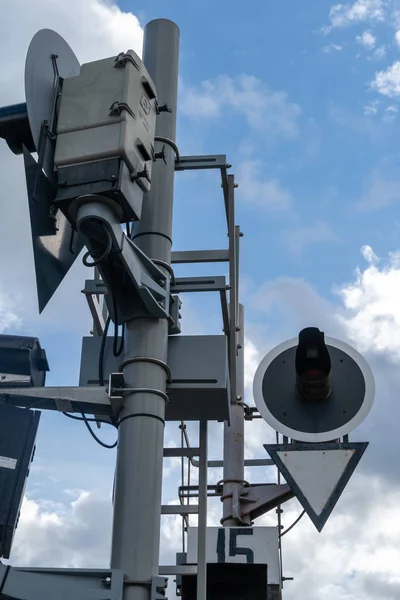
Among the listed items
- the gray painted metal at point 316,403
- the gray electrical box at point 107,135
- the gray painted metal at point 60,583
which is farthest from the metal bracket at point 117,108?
the gray painted metal at point 60,583

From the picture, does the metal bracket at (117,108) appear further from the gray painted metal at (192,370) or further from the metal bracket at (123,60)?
the gray painted metal at (192,370)

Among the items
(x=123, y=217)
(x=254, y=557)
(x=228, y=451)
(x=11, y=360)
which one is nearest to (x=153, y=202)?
(x=123, y=217)

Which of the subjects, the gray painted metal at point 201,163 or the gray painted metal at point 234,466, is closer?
the gray painted metal at point 201,163

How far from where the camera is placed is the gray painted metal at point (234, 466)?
1077cm

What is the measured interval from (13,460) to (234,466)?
23.6ft

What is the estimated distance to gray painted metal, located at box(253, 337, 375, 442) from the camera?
532cm

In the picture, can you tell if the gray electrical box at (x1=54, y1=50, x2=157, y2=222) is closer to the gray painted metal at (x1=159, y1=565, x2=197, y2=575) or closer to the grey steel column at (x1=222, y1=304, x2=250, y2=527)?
the gray painted metal at (x1=159, y1=565, x2=197, y2=575)

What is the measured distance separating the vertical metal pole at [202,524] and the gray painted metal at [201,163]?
5.83 feet

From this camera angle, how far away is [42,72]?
4699 mm

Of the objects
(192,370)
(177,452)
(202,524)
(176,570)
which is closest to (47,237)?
(192,370)

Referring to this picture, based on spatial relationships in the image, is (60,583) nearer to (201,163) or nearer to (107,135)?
(107,135)

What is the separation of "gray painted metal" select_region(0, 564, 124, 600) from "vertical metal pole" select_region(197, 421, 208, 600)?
2.37 feet

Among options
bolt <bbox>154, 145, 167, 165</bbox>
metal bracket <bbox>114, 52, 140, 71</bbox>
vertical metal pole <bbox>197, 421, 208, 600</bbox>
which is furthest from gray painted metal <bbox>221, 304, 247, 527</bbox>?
metal bracket <bbox>114, 52, 140, 71</bbox>

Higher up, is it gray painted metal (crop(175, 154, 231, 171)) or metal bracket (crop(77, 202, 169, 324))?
gray painted metal (crop(175, 154, 231, 171))
